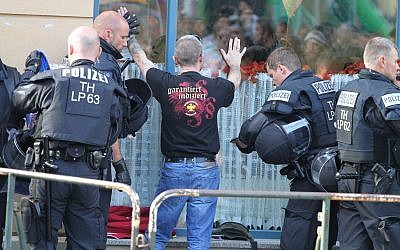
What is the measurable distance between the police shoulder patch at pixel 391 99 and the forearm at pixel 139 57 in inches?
77.0

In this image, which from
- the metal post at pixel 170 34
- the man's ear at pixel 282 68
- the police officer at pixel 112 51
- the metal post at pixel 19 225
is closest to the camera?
the metal post at pixel 19 225

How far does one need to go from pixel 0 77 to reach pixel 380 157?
263cm

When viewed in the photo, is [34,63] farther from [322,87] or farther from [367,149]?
[367,149]

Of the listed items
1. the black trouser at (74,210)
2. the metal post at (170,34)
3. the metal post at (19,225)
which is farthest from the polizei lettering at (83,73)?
the metal post at (170,34)

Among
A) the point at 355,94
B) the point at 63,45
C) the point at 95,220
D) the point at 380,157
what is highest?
the point at 63,45

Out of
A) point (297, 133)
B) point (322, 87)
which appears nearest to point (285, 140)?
point (297, 133)

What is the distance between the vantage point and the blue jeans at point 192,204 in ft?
23.6

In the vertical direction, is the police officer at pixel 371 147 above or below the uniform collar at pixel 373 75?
below

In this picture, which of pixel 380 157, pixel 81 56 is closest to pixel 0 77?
pixel 81 56

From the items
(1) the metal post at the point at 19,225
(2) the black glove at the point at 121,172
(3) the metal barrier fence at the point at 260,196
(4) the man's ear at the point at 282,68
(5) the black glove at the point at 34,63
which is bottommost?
(1) the metal post at the point at 19,225

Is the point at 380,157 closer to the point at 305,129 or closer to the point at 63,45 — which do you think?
the point at 305,129

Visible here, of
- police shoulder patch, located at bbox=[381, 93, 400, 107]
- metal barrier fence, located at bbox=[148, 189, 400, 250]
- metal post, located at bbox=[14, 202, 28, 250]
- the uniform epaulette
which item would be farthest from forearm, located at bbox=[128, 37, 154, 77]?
metal barrier fence, located at bbox=[148, 189, 400, 250]

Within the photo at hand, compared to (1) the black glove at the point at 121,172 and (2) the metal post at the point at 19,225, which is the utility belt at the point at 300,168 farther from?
(2) the metal post at the point at 19,225

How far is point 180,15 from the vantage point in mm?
8320
